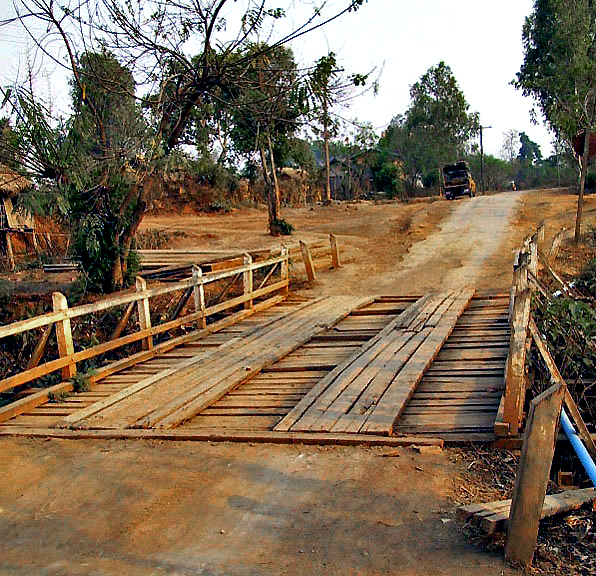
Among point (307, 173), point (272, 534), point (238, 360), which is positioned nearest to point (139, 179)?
point (238, 360)

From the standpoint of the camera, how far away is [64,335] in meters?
6.95

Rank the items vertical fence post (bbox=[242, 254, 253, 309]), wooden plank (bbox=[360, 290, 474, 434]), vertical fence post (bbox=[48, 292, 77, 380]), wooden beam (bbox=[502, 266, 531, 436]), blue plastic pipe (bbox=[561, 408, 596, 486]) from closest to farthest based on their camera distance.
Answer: blue plastic pipe (bbox=[561, 408, 596, 486]) < wooden beam (bbox=[502, 266, 531, 436]) < wooden plank (bbox=[360, 290, 474, 434]) < vertical fence post (bbox=[48, 292, 77, 380]) < vertical fence post (bbox=[242, 254, 253, 309])

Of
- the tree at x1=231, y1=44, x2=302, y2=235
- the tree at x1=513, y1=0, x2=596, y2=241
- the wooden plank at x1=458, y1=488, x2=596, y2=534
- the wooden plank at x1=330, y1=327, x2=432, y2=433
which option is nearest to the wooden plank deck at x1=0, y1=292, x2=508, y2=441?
the wooden plank at x1=330, y1=327, x2=432, y2=433

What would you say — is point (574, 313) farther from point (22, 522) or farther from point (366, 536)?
point (22, 522)

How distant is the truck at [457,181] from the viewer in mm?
37906

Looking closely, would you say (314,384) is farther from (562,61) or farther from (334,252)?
(562,61)

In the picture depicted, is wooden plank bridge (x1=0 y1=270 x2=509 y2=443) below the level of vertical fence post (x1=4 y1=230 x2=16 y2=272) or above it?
below

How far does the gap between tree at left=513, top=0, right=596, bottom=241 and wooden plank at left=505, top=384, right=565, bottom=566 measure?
15769 millimetres

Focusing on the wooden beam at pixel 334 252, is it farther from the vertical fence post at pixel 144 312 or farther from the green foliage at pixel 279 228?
the vertical fence post at pixel 144 312

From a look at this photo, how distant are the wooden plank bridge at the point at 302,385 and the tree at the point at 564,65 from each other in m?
9.87

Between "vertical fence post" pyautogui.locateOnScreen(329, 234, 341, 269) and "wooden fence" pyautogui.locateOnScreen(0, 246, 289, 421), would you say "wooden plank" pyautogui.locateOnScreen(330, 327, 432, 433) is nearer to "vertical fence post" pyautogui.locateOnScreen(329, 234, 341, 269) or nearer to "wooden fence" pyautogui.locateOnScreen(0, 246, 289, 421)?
"wooden fence" pyautogui.locateOnScreen(0, 246, 289, 421)

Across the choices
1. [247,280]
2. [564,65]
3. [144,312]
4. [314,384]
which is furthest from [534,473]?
[564,65]

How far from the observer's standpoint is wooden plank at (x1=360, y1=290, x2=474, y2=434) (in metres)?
5.17

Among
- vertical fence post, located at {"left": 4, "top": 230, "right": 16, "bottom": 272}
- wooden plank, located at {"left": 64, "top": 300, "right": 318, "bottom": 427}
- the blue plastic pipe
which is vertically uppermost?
vertical fence post, located at {"left": 4, "top": 230, "right": 16, "bottom": 272}
